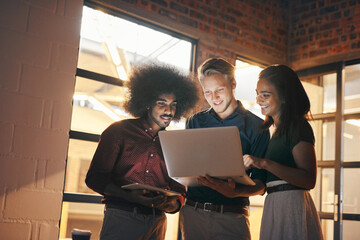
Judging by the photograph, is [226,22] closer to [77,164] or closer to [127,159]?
[77,164]

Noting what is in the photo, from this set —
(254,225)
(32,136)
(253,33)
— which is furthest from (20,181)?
(253,33)

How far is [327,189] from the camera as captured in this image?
15.3 feet

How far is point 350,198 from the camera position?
447cm

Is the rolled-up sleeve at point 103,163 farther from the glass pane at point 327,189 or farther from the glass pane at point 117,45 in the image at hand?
the glass pane at point 327,189

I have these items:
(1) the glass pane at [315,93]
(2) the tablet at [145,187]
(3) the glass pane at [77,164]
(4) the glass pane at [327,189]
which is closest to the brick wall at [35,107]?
(3) the glass pane at [77,164]

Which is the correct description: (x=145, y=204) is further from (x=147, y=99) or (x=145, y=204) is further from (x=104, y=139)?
(x=147, y=99)

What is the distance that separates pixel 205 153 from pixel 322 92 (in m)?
3.13

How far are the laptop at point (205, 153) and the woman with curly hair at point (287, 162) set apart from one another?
0.12 metres

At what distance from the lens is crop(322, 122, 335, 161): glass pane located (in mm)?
4699

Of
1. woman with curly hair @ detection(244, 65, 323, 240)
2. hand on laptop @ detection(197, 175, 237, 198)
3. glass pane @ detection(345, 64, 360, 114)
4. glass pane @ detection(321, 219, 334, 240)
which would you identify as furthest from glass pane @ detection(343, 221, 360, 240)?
hand on laptop @ detection(197, 175, 237, 198)

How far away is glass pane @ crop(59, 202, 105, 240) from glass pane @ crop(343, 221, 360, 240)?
2.39m

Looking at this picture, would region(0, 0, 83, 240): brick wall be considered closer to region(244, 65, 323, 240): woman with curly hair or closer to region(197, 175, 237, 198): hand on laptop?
region(197, 175, 237, 198): hand on laptop

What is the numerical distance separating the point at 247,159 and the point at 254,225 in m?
2.79

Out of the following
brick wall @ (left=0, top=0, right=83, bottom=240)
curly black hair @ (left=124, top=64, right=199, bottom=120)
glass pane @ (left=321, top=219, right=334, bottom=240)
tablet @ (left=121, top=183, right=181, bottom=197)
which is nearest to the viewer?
tablet @ (left=121, top=183, right=181, bottom=197)
